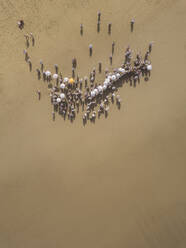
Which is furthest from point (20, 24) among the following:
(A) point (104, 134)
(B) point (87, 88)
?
(A) point (104, 134)

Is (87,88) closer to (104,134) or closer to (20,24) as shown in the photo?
(104,134)

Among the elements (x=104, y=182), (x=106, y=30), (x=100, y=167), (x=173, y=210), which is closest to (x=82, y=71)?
(x=106, y=30)

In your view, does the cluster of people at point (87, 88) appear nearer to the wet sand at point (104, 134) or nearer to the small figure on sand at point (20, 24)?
the wet sand at point (104, 134)

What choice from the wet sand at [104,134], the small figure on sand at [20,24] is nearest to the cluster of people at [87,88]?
the wet sand at [104,134]

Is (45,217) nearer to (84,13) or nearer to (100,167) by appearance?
(100,167)

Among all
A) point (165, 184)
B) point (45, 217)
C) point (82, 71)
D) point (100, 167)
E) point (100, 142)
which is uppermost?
point (82, 71)

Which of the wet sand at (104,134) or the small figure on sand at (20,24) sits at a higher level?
the small figure on sand at (20,24)

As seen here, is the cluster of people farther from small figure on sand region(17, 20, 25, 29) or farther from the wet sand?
small figure on sand region(17, 20, 25, 29)

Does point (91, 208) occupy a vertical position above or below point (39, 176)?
below
